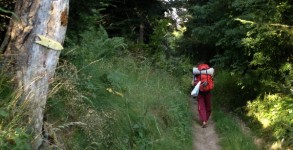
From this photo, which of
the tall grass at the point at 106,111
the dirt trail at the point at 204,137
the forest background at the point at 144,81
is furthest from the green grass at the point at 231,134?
the tall grass at the point at 106,111

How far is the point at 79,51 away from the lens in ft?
20.8

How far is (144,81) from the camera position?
9445 millimetres

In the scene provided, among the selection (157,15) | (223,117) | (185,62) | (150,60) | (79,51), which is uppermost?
(79,51)

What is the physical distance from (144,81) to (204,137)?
2224 mm

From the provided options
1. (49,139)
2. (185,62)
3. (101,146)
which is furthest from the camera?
(185,62)

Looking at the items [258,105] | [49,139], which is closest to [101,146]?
[49,139]

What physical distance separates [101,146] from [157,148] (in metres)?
1.66

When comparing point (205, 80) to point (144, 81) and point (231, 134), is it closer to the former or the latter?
point (231, 134)

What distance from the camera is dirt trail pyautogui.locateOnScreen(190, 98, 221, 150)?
29.3 feet

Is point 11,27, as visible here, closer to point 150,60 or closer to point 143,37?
point 150,60

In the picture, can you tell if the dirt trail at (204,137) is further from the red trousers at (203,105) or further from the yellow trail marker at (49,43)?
the yellow trail marker at (49,43)

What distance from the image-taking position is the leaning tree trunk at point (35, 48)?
12.6ft

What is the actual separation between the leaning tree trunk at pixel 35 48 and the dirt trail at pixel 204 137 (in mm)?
5313

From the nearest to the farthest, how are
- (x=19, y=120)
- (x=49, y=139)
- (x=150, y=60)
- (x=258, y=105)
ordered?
(x=19, y=120) < (x=49, y=139) < (x=258, y=105) < (x=150, y=60)
